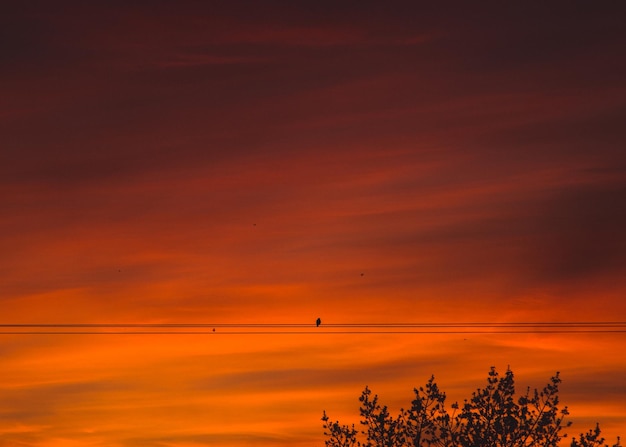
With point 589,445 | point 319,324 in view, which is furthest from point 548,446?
point 319,324

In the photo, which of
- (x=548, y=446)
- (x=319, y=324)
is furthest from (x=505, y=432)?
(x=319, y=324)

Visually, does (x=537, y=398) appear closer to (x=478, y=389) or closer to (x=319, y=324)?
(x=478, y=389)

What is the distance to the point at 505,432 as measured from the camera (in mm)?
130125

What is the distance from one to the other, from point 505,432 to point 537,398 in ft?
7.68

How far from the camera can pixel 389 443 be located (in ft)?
428

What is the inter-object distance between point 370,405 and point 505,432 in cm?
576

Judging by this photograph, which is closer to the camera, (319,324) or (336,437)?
(319,324)

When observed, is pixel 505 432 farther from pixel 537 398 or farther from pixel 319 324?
pixel 319 324

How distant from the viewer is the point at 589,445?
130 metres

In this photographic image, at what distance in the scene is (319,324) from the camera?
408 feet

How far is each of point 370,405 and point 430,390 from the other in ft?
8.33

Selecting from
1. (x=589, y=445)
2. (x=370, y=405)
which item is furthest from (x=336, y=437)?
(x=589, y=445)

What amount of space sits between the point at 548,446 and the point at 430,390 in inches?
219

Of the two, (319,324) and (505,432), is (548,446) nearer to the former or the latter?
(505,432)
